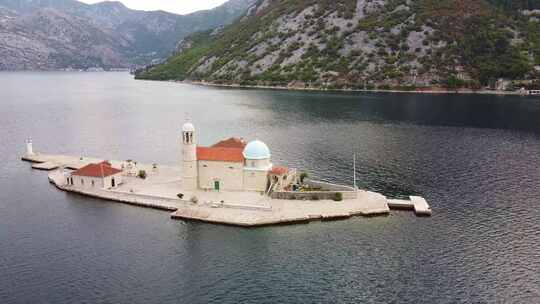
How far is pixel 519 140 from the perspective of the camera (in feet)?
365

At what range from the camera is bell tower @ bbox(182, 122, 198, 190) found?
6944 centimetres

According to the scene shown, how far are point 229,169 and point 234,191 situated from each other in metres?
3.36

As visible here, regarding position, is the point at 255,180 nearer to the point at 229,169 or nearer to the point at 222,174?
the point at 229,169

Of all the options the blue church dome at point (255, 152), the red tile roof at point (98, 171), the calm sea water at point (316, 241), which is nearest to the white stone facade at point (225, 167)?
the blue church dome at point (255, 152)

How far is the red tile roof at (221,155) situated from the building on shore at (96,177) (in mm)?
14949

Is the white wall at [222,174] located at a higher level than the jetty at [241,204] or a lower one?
higher

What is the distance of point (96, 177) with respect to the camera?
75000 millimetres

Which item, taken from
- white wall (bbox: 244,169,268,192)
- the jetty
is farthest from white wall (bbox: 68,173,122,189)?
white wall (bbox: 244,169,268,192)

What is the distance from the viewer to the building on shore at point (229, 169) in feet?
229

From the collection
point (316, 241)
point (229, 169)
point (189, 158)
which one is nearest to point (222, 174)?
point (229, 169)

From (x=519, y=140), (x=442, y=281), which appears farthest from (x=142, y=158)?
(x=519, y=140)

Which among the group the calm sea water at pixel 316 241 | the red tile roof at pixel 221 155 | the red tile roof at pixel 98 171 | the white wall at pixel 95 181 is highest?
the red tile roof at pixel 221 155

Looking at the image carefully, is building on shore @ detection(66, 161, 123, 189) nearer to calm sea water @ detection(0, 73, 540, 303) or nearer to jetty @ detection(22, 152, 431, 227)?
jetty @ detection(22, 152, 431, 227)

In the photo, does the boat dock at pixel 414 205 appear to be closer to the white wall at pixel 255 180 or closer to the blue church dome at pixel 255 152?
the white wall at pixel 255 180
